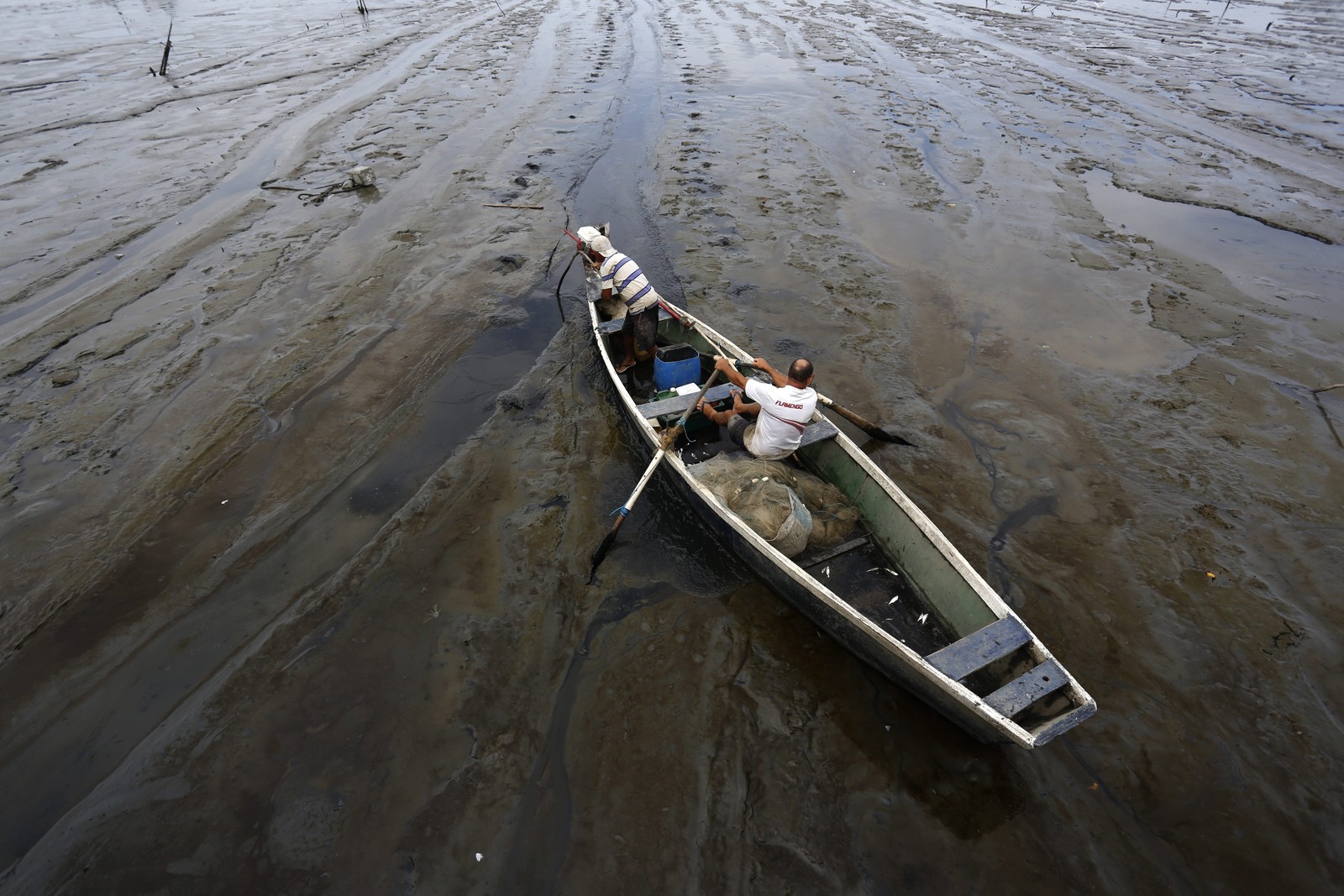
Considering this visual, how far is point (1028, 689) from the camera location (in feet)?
14.5

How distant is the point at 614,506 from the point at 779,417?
7.95 ft

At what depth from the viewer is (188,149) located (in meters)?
16.9

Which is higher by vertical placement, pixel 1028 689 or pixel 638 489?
pixel 1028 689

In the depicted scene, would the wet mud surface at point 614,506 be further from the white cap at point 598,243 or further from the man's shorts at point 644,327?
the white cap at point 598,243

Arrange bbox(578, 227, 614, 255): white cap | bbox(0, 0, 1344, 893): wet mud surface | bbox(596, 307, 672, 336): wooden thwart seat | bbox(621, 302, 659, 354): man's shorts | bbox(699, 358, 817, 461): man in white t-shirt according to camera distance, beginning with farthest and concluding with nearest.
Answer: bbox(596, 307, 672, 336): wooden thwart seat, bbox(578, 227, 614, 255): white cap, bbox(621, 302, 659, 354): man's shorts, bbox(699, 358, 817, 461): man in white t-shirt, bbox(0, 0, 1344, 893): wet mud surface

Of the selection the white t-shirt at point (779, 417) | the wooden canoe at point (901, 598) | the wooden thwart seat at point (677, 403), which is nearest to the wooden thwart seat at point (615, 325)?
the wooden canoe at point (901, 598)

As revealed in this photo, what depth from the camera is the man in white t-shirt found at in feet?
20.0

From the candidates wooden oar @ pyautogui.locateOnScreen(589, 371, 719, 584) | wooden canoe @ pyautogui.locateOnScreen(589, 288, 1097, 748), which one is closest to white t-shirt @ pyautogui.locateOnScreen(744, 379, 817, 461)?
wooden canoe @ pyautogui.locateOnScreen(589, 288, 1097, 748)

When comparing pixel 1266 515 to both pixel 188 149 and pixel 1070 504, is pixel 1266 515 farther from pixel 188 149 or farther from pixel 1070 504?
pixel 188 149

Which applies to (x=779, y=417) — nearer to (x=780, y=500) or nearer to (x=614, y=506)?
(x=780, y=500)

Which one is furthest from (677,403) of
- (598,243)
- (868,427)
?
(598,243)

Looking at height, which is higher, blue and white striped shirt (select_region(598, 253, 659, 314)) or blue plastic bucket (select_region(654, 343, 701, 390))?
blue and white striped shirt (select_region(598, 253, 659, 314))

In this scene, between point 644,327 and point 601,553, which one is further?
point 644,327

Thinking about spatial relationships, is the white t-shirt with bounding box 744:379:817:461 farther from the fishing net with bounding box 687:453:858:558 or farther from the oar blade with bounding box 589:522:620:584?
the oar blade with bounding box 589:522:620:584
